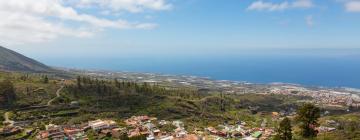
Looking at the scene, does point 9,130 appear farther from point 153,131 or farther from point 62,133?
point 153,131

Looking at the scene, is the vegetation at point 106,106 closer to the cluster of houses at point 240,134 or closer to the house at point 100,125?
the house at point 100,125

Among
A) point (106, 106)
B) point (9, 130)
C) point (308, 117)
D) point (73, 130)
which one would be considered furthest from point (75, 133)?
point (308, 117)

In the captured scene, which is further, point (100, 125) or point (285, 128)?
point (100, 125)

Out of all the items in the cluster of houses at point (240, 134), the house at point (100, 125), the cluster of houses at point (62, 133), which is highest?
the house at point (100, 125)

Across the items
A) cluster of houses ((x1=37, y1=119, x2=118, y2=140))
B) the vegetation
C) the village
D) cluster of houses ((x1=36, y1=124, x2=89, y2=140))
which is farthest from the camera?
the vegetation

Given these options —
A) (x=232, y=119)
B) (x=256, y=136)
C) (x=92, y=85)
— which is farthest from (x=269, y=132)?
(x=92, y=85)

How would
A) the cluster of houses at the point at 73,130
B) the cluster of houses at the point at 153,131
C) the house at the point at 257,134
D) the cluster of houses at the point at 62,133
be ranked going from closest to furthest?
the cluster of houses at the point at 62,133 → the cluster of houses at the point at 73,130 → the cluster of houses at the point at 153,131 → the house at the point at 257,134

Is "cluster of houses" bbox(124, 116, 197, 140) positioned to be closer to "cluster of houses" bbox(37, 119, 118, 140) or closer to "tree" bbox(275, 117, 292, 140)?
"cluster of houses" bbox(37, 119, 118, 140)

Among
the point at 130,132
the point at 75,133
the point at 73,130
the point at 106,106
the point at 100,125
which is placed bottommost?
the point at 130,132

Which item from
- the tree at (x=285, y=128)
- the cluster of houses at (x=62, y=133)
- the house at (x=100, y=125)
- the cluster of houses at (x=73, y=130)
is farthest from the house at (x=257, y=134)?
the cluster of houses at (x=62, y=133)

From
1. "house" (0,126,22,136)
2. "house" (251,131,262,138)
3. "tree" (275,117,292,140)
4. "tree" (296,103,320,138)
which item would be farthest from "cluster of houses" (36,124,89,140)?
"tree" (296,103,320,138)
